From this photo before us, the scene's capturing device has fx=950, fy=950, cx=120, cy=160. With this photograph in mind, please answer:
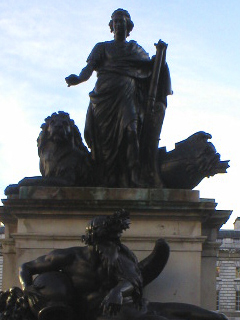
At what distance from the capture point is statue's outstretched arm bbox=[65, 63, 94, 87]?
13109 mm

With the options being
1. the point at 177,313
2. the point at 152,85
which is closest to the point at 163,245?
the point at 177,313

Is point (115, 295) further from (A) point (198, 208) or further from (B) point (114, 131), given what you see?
(B) point (114, 131)

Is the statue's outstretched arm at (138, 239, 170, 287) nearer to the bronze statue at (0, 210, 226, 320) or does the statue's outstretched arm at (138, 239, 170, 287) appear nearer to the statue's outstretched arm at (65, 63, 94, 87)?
the bronze statue at (0, 210, 226, 320)

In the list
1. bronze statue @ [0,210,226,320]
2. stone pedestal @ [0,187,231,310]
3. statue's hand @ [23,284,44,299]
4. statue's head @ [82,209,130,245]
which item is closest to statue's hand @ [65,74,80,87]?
stone pedestal @ [0,187,231,310]

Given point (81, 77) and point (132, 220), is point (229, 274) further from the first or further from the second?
point (132, 220)

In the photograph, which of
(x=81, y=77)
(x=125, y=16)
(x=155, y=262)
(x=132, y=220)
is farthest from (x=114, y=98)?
(x=155, y=262)

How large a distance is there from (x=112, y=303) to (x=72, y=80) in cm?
437

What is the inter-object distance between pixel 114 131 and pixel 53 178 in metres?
1.09

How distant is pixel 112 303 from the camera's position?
31.5 ft

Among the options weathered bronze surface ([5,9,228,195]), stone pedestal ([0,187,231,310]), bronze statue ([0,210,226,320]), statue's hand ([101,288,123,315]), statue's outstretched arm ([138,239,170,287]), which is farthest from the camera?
weathered bronze surface ([5,9,228,195])

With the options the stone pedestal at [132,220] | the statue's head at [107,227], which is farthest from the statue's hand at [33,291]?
the stone pedestal at [132,220]

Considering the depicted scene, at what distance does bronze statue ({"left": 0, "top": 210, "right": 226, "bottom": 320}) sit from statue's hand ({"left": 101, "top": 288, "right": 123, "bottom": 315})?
56 mm

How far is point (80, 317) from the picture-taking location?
34.1 feet

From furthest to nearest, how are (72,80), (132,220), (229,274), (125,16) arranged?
(229,274)
(125,16)
(72,80)
(132,220)
